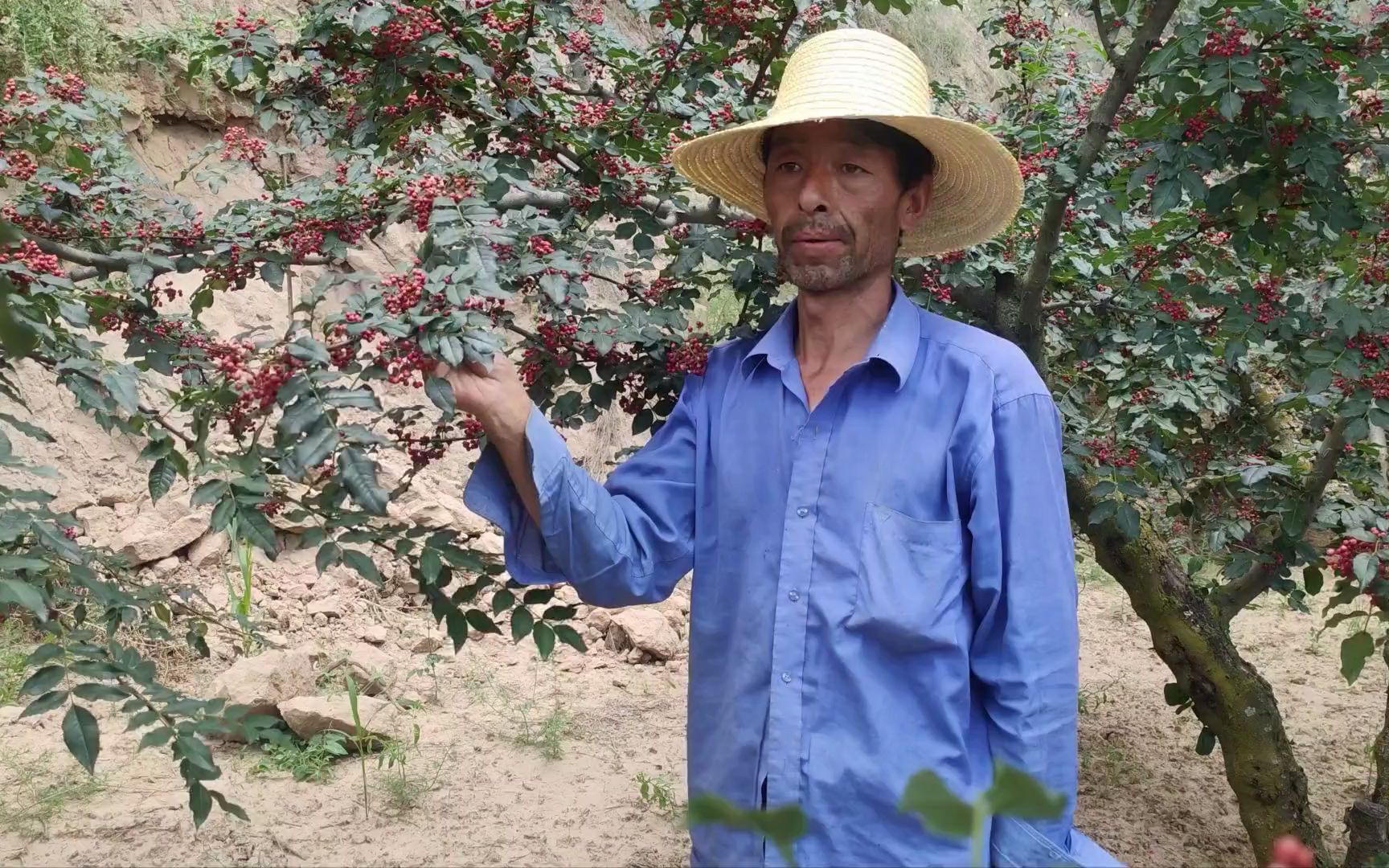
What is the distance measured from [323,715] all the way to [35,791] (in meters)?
0.88

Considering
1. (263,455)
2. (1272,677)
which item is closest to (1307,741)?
(1272,677)

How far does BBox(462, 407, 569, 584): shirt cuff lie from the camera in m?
1.83

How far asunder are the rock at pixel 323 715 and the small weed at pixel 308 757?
1.3 inches

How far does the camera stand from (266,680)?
4.36 meters

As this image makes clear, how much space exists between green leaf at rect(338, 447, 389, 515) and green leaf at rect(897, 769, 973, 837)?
50.3 inches

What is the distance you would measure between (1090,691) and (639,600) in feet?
13.3

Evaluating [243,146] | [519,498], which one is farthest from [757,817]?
[243,146]

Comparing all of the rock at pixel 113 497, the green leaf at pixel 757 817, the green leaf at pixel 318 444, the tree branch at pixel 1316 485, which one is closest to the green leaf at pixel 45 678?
the green leaf at pixel 318 444

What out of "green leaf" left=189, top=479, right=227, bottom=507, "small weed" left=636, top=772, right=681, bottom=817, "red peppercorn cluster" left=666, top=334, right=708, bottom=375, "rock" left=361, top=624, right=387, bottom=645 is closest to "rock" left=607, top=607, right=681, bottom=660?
"rock" left=361, top=624, right=387, bottom=645

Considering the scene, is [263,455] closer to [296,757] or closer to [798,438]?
[798,438]

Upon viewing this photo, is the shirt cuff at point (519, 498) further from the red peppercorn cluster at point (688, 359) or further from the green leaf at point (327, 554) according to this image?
the red peppercorn cluster at point (688, 359)

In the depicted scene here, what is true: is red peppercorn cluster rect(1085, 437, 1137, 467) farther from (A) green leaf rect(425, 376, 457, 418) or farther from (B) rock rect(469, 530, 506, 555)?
(B) rock rect(469, 530, 506, 555)

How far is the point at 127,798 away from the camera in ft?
12.6

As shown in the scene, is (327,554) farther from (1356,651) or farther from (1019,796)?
(1356,651)
